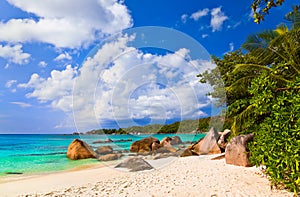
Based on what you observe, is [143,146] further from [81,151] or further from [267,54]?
[267,54]

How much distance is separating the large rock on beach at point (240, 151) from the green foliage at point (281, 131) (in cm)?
286

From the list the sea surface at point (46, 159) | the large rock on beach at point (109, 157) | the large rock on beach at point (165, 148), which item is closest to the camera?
the sea surface at point (46, 159)

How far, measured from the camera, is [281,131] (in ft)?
12.2

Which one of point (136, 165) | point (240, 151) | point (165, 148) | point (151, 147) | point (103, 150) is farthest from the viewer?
point (151, 147)

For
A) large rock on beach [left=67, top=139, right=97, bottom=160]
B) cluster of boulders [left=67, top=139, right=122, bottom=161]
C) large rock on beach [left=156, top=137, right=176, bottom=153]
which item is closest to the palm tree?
large rock on beach [left=156, top=137, right=176, bottom=153]

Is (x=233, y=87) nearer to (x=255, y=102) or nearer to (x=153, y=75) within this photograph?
(x=153, y=75)

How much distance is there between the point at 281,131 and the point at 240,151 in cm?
359

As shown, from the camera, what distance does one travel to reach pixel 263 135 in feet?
13.8

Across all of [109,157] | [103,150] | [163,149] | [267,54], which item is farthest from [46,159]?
[267,54]

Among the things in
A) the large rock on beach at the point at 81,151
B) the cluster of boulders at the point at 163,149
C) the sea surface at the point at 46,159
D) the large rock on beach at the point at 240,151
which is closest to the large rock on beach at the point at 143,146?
the cluster of boulders at the point at 163,149

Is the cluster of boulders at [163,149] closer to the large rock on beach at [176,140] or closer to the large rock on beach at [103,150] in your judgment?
the large rock on beach at [103,150]

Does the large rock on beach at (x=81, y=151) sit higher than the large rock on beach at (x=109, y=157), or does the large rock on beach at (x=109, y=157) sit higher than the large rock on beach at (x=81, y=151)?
the large rock on beach at (x=81, y=151)

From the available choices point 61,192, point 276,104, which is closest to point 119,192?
point 61,192

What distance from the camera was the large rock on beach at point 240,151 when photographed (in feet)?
22.6
